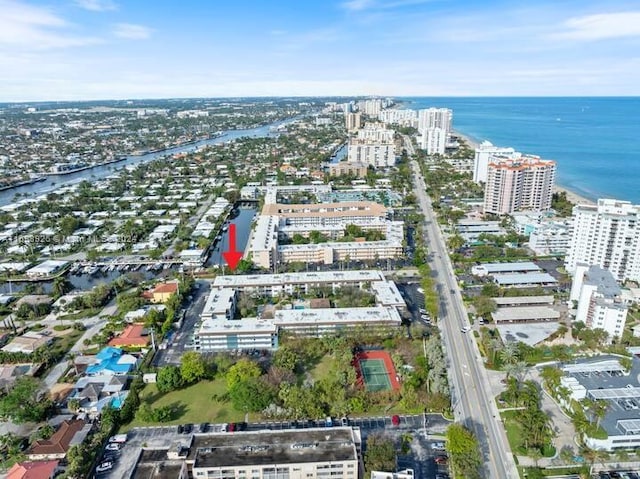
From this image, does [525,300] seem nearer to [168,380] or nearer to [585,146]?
[168,380]

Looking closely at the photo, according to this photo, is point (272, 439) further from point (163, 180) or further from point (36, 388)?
point (163, 180)

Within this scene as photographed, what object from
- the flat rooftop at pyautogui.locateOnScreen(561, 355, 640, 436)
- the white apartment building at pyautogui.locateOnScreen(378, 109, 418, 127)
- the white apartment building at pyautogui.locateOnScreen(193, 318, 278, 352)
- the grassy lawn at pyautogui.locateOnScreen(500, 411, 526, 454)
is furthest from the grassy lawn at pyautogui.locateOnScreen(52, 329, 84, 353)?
the white apartment building at pyautogui.locateOnScreen(378, 109, 418, 127)

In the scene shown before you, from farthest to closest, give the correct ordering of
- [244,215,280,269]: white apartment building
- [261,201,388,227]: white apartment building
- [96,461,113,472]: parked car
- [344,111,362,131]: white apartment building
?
[344,111,362,131]: white apartment building < [261,201,388,227]: white apartment building < [244,215,280,269]: white apartment building < [96,461,113,472]: parked car

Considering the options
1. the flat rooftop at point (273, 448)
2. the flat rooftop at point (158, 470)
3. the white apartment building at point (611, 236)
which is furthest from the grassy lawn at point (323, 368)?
the white apartment building at point (611, 236)

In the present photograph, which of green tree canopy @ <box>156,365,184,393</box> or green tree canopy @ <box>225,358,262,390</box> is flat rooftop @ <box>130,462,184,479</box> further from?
green tree canopy @ <box>156,365,184,393</box>

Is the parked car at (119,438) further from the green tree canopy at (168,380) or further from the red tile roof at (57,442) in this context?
the green tree canopy at (168,380)
